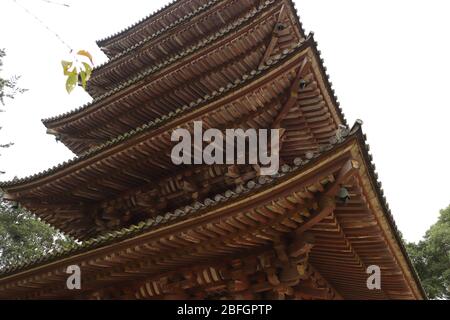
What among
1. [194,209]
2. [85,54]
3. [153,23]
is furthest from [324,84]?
[153,23]

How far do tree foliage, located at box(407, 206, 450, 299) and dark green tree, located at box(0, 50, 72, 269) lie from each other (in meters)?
20.1

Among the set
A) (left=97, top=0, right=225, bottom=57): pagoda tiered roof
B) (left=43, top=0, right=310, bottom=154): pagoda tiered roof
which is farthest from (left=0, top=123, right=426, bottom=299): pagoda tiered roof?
(left=97, top=0, right=225, bottom=57): pagoda tiered roof

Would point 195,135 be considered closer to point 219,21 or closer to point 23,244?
point 219,21

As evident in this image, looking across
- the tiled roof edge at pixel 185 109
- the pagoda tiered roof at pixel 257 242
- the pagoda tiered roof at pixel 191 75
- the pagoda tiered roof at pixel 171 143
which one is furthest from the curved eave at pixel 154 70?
the pagoda tiered roof at pixel 257 242

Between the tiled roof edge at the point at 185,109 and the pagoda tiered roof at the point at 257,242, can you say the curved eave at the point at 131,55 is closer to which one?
the tiled roof edge at the point at 185,109

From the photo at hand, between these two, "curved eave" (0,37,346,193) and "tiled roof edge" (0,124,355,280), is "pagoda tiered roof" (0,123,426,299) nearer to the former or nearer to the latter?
"tiled roof edge" (0,124,355,280)

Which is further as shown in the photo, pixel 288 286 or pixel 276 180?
pixel 288 286

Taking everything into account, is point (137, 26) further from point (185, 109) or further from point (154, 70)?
point (185, 109)

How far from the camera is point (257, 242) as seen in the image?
541cm

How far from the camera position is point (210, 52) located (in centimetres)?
866

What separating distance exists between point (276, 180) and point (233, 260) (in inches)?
62.5

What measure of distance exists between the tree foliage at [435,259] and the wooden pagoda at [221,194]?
15618 mm

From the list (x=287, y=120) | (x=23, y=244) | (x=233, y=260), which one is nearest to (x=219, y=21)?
(x=287, y=120)
